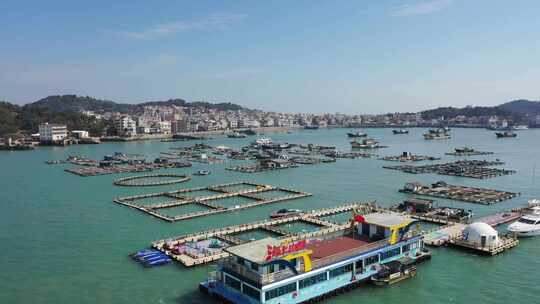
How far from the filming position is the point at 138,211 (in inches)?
1220

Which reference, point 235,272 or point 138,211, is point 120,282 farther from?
point 138,211

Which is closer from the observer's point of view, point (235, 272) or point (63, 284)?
point (235, 272)

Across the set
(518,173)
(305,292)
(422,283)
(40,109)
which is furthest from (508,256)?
(40,109)

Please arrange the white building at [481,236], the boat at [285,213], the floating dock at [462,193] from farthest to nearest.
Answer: the floating dock at [462,193]
the boat at [285,213]
the white building at [481,236]

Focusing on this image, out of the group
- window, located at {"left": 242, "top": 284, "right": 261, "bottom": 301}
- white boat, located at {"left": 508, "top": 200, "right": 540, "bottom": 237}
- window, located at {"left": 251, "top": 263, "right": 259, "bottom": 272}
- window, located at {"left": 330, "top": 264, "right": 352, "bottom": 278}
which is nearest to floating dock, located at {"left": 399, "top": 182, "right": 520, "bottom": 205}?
white boat, located at {"left": 508, "top": 200, "right": 540, "bottom": 237}

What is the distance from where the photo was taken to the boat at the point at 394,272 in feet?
59.1

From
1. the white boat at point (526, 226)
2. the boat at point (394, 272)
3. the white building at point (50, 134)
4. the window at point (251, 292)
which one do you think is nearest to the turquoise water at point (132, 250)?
the boat at point (394, 272)

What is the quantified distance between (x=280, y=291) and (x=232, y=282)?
1826mm

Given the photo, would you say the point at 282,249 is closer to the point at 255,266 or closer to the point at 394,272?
the point at 255,266

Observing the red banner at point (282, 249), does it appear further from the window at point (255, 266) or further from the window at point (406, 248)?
the window at point (406, 248)

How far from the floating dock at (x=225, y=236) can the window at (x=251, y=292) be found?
3.81 m

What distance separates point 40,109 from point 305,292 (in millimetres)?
118225

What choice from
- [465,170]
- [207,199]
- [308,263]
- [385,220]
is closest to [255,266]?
[308,263]

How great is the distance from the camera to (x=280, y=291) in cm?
1520
